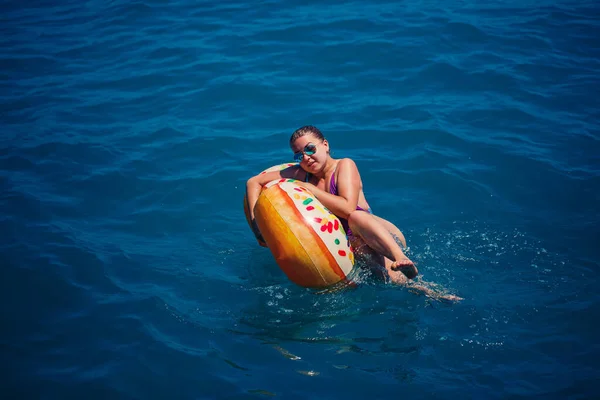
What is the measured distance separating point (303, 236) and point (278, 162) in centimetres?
350

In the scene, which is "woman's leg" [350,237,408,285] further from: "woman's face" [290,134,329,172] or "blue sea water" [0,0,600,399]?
"woman's face" [290,134,329,172]

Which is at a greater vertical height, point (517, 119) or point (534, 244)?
point (517, 119)

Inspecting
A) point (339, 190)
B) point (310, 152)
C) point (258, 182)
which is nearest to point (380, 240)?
point (339, 190)

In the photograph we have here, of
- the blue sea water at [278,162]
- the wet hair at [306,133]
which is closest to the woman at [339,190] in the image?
the wet hair at [306,133]

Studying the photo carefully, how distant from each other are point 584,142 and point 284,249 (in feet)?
18.9

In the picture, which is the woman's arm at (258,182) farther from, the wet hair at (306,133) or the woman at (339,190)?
the wet hair at (306,133)

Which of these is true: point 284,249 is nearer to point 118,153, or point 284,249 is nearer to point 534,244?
point 534,244

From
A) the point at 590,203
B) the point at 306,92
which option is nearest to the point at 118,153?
the point at 306,92

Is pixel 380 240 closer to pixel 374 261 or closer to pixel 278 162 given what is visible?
pixel 374 261

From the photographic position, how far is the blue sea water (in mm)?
5352

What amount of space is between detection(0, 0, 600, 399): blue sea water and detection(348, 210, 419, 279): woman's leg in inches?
24.8

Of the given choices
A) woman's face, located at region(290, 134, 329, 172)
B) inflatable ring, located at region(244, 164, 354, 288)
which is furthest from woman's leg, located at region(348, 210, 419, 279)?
woman's face, located at region(290, 134, 329, 172)

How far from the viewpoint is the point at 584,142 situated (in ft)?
28.9

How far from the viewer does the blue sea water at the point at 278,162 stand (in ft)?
17.6
